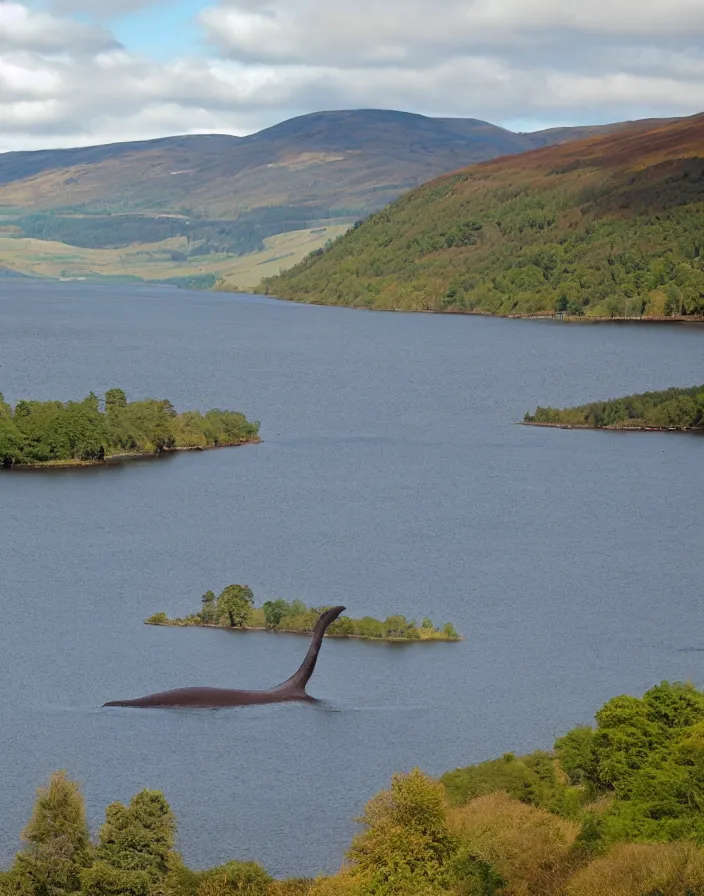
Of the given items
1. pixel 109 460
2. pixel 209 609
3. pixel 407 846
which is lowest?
pixel 209 609

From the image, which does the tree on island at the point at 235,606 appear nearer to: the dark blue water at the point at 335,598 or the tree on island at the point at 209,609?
the tree on island at the point at 209,609

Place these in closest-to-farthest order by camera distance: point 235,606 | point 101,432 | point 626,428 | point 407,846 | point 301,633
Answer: point 407,846 < point 301,633 < point 235,606 < point 101,432 < point 626,428

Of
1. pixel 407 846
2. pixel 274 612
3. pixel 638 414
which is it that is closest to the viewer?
pixel 407 846

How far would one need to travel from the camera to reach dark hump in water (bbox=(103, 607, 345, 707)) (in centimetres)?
5050

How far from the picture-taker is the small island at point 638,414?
123438 millimetres

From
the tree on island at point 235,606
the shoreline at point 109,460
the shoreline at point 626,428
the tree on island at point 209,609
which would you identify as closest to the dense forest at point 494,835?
the tree on island at point 235,606

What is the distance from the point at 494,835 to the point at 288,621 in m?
30.3

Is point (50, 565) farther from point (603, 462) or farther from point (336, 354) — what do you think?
point (336, 354)

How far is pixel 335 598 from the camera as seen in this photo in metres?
66.1

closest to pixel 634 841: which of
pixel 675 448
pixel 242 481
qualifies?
pixel 242 481

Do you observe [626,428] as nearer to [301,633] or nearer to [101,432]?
[101,432]

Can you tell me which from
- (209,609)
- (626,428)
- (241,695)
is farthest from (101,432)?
(241,695)

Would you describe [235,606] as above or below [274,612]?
above

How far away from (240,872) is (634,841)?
7.25 m
